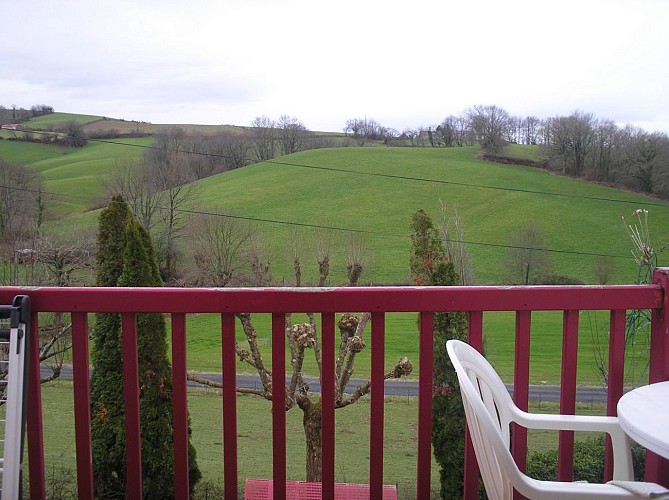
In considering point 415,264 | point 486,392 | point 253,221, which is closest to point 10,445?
point 486,392

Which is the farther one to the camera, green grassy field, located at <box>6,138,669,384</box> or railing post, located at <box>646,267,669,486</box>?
green grassy field, located at <box>6,138,669,384</box>

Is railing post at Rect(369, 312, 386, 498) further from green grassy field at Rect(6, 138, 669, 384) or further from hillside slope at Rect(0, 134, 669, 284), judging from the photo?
hillside slope at Rect(0, 134, 669, 284)

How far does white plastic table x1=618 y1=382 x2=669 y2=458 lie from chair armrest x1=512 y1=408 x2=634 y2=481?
9 cm

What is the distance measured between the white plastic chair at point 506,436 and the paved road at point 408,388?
7.19 meters

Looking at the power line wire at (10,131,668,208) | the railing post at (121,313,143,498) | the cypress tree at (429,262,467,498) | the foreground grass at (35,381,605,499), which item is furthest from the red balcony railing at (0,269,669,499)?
the power line wire at (10,131,668,208)

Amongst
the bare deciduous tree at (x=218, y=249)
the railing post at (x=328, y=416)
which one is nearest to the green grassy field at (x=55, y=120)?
the bare deciduous tree at (x=218, y=249)

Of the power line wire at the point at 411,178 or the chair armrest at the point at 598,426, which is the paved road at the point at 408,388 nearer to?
the chair armrest at the point at 598,426

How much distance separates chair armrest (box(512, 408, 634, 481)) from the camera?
1.44 metres

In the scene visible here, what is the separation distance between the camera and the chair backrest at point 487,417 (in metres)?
1.09

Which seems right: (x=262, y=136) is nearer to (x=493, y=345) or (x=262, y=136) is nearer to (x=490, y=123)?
(x=490, y=123)

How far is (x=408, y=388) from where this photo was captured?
13867 mm

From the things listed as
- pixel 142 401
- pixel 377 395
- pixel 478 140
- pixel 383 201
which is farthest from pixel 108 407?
pixel 478 140

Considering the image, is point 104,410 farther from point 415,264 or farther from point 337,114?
point 337,114

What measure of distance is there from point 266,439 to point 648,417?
963cm
